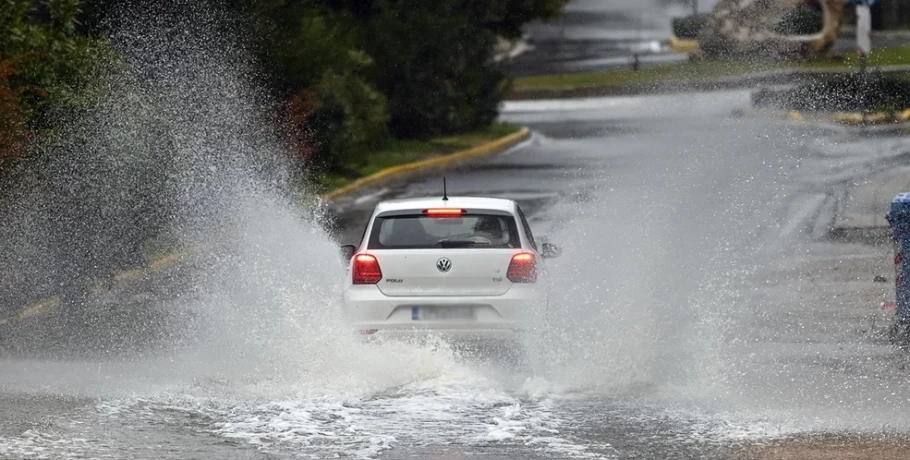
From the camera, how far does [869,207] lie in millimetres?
24688

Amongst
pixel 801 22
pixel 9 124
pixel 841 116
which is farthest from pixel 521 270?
pixel 801 22

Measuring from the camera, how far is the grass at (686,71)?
4722 cm

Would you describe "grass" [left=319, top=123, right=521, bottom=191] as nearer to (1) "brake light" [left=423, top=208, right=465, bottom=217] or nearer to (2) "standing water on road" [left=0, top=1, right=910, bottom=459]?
(2) "standing water on road" [left=0, top=1, right=910, bottom=459]

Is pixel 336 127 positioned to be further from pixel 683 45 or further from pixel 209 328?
pixel 683 45

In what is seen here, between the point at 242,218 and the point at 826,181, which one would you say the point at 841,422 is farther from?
the point at 826,181

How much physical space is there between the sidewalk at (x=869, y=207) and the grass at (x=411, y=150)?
8.50 meters

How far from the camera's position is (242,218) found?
2166 centimetres

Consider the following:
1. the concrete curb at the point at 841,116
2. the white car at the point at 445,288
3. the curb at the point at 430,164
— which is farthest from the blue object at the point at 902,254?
the concrete curb at the point at 841,116

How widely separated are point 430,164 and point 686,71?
1706cm

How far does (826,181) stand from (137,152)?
13.2 metres

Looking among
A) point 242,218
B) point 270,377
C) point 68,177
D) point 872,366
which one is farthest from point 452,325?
point 242,218

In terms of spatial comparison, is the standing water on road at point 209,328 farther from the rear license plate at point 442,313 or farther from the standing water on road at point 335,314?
the rear license plate at point 442,313

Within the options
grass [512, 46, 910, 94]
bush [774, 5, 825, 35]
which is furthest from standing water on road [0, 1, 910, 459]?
bush [774, 5, 825, 35]

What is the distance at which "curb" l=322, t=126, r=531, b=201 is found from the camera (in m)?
29.1
